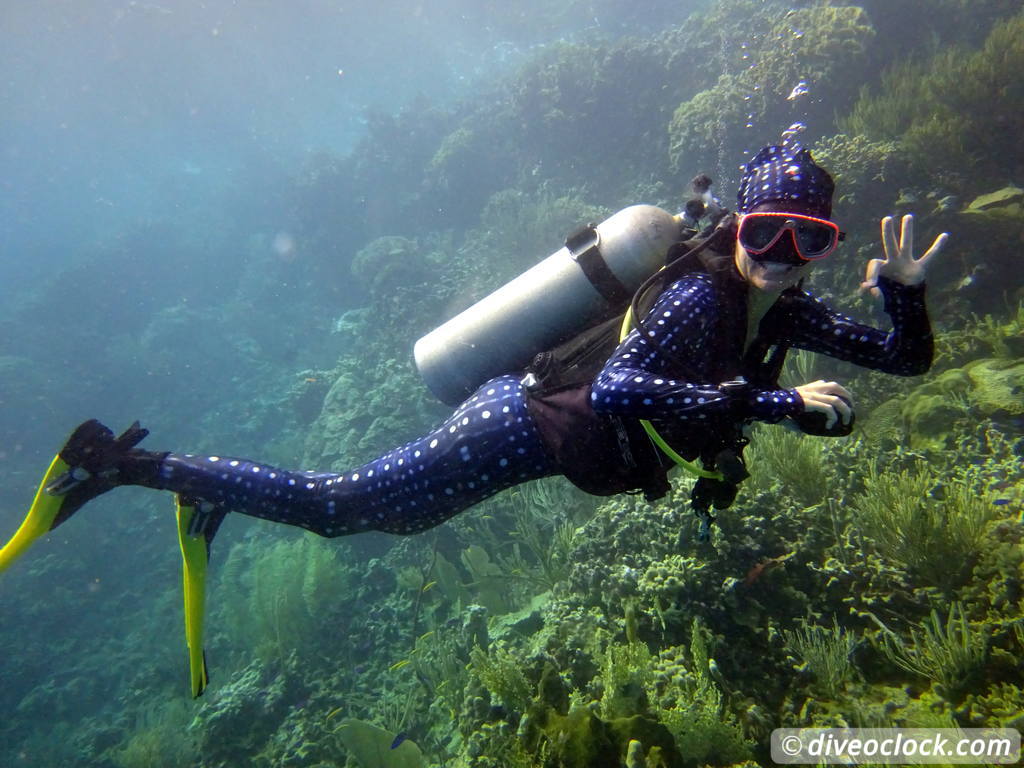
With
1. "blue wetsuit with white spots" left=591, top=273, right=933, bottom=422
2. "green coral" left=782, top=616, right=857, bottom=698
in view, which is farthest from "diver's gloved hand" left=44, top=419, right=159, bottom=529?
"green coral" left=782, top=616, right=857, bottom=698

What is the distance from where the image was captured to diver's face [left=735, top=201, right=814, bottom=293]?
238cm

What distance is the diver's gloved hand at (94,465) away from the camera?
366 cm

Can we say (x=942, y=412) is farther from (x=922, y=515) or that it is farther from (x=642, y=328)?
(x=642, y=328)

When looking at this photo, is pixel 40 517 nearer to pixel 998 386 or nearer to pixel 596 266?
pixel 596 266

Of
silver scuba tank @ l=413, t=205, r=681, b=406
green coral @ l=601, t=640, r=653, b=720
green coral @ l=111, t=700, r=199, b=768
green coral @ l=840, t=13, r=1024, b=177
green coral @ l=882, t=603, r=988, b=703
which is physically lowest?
green coral @ l=111, t=700, r=199, b=768

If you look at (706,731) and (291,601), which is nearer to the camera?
(706,731)

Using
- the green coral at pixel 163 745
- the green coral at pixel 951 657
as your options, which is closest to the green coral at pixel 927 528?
the green coral at pixel 951 657

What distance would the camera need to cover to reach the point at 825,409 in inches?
82.2

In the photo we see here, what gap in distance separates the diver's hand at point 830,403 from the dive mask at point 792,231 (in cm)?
66

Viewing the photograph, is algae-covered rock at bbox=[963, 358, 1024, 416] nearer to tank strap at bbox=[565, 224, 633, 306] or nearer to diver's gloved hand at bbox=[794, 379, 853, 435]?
diver's gloved hand at bbox=[794, 379, 853, 435]

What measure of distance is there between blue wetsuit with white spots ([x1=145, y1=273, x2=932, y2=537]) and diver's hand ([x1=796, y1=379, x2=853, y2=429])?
0.07 metres

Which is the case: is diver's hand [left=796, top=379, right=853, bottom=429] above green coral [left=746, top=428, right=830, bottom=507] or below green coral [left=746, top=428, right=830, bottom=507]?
above

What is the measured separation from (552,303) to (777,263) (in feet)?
4.51

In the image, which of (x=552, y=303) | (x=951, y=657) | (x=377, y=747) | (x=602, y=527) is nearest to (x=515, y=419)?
(x=552, y=303)
